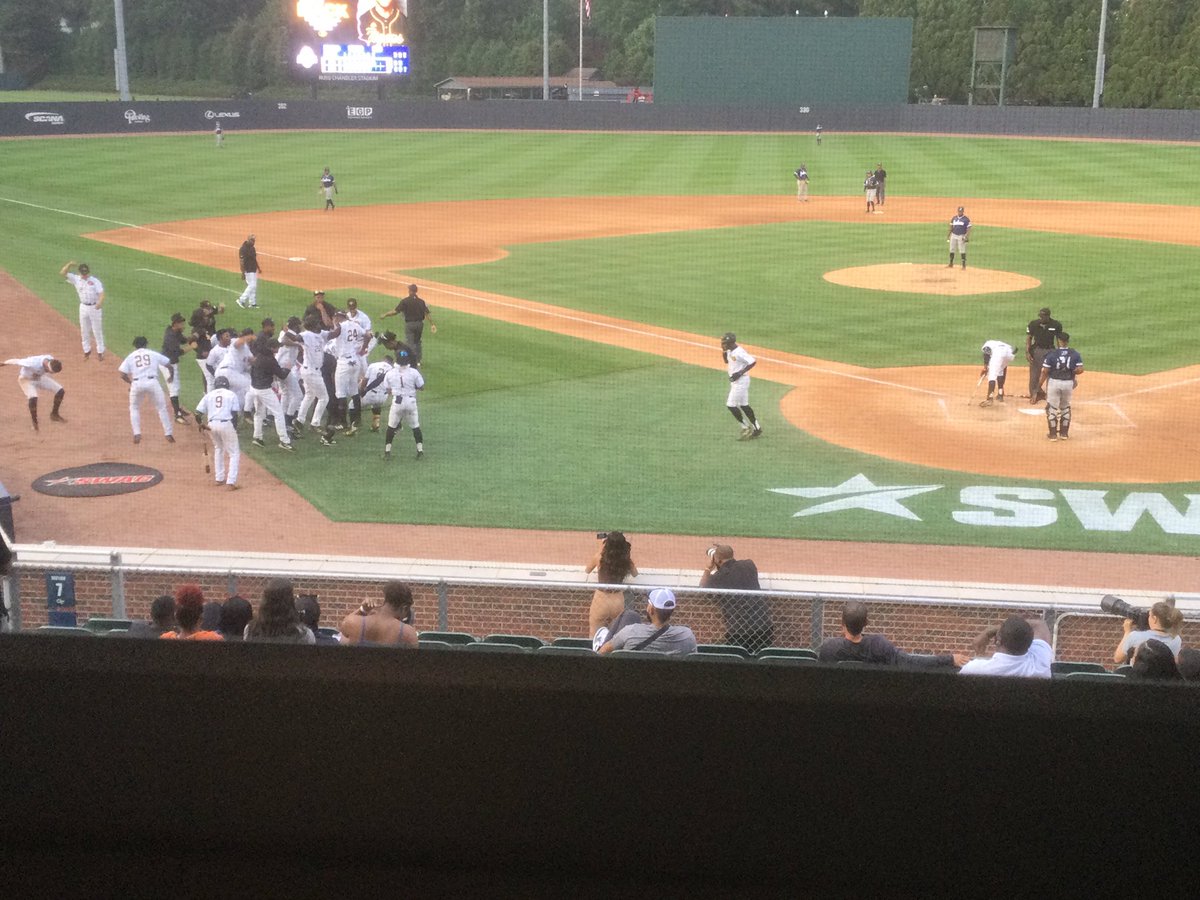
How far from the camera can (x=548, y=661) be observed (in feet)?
5.84

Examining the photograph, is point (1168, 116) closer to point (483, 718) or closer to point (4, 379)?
point (4, 379)

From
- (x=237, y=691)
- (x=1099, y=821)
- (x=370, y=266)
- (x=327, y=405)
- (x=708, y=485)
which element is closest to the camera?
(x=1099, y=821)

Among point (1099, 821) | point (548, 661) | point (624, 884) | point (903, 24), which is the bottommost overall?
point (624, 884)

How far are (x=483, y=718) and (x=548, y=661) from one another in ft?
0.39

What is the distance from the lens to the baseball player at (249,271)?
882 inches

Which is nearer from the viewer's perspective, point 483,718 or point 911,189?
point 483,718

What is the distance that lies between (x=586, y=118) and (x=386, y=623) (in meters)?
56.6

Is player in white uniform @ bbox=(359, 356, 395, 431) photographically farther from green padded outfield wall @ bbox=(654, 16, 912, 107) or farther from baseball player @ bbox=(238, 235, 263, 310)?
green padded outfield wall @ bbox=(654, 16, 912, 107)

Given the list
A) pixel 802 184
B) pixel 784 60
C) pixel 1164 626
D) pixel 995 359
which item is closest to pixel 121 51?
pixel 784 60

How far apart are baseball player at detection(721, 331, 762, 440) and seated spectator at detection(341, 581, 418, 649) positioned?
7828 mm

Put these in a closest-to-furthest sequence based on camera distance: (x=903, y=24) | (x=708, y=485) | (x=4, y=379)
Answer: (x=708, y=485) < (x=4, y=379) < (x=903, y=24)

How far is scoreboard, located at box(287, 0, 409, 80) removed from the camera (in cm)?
5922

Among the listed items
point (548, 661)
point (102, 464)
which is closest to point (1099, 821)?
point (548, 661)

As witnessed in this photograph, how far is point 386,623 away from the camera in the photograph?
22.4 feet
